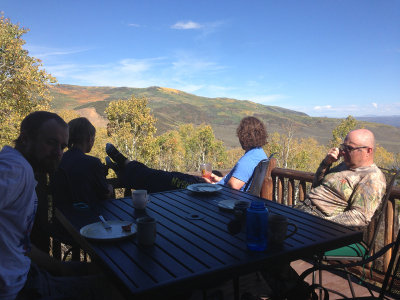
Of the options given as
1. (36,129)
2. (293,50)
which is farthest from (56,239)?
(293,50)

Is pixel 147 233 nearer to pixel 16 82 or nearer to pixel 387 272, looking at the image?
pixel 387 272

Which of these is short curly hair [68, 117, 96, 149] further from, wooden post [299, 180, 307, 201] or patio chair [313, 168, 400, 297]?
wooden post [299, 180, 307, 201]

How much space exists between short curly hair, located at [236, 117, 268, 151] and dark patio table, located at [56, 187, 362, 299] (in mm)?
1220

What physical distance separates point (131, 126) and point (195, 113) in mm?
55737

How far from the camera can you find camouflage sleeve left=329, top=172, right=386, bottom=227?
2285 millimetres

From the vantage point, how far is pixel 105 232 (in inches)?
61.1

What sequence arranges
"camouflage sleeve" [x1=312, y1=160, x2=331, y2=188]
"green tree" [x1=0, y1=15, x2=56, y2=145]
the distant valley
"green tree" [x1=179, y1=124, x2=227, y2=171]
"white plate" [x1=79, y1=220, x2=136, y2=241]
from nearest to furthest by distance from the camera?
1. "white plate" [x1=79, y1=220, x2=136, y2=241]
2. "camouflage sleeve" [x1=312, y1=160, x2=331, y2=188]
3. "green tree" [x1=0, y1=15, x2=56, y2=145]
4. "green tree" [x1=179, y1=124, x2=227, y2=171]
5. the distant valley

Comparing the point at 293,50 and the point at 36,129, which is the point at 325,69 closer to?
the point at 293,50

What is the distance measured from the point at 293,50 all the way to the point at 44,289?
71099 mm

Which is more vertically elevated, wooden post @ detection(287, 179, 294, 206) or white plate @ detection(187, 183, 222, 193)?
white plate @ detection(187, 183, 222, 193)

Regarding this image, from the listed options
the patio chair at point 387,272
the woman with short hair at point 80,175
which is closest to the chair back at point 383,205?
the patio chair at point 387,272

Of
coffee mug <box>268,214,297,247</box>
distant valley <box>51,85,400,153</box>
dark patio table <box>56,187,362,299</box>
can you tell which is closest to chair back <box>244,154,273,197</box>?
dark patio table <box>56,187,362,299</box>

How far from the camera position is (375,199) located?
230cm

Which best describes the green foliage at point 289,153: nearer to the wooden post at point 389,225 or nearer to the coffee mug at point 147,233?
the wooden post at point 389,225
